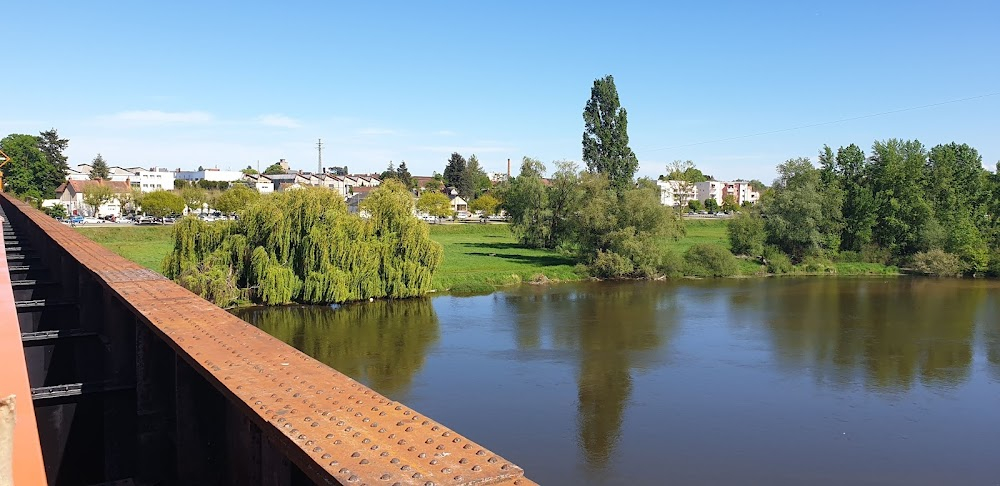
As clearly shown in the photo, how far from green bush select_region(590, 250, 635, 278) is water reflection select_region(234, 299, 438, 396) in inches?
533

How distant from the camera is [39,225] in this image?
1772cm

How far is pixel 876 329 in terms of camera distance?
29547 millimetres

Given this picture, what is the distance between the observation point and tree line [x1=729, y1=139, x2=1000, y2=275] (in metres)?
50.2

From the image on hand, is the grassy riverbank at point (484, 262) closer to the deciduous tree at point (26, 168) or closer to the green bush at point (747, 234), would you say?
the green bush at point (747, 234)

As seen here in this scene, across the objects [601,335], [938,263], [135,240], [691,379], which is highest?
[135,240]

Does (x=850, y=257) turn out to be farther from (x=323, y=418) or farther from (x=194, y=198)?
(x=194, y=198)

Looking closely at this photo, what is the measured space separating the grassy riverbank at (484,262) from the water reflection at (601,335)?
3.22m

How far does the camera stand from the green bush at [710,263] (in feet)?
154


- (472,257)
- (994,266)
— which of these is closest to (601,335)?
(472,257)

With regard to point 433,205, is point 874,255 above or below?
below

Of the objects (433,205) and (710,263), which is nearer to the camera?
(710,263)

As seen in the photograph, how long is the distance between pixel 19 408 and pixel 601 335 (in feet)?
83.3

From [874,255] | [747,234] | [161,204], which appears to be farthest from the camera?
[161,204]

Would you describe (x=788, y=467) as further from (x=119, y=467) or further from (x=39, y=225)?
(x=39, y=225)
